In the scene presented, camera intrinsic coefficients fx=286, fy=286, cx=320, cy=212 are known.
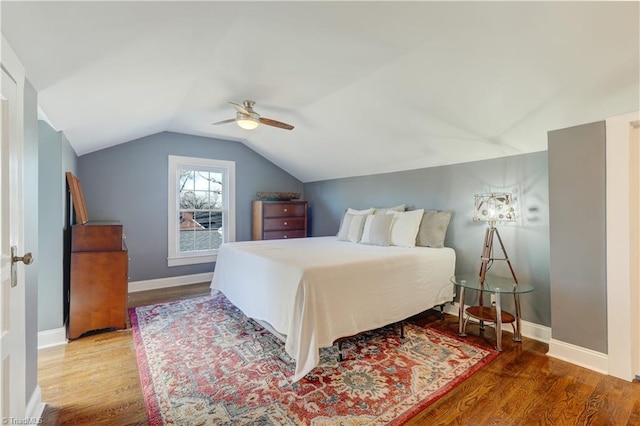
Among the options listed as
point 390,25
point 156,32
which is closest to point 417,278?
point 390,25

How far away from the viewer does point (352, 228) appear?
3971 mm

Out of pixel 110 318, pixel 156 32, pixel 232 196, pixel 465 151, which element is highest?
pixel 156 32

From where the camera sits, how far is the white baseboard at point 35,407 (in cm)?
156

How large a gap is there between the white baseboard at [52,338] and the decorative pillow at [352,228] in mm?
3105

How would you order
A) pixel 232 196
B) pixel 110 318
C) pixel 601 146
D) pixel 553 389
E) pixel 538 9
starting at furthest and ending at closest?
pixel 232 196 < pixel 110 318 < pixel 601 146 < pixel 553 389 < pixel 538 9

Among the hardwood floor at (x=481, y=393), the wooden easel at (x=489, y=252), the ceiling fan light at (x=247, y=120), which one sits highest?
the ceiling fan light at (x=247, y=120)

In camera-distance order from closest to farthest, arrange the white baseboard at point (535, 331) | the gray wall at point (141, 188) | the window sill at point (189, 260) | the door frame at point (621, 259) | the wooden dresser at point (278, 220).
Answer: the door frame at point (621, 259), the white baseboard at point (535, 331), the gray wall at point (141, 188), the window sill at point (189, 260), the wooden dresser at point (278, 220)

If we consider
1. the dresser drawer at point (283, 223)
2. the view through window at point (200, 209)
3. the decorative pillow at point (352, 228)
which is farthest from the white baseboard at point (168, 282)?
the decorative pillow at point (352, 228)

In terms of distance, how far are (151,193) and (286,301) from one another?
3.29 metres

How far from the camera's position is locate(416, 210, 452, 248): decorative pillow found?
10.8 feet

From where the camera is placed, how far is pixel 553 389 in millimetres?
1955

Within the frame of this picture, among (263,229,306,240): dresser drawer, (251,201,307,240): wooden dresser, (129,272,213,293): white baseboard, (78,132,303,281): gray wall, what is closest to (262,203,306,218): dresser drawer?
(251,201,307,240): wooden dresser

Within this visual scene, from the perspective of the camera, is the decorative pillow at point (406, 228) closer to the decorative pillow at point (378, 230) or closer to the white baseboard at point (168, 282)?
the decorative pillow at point (378, 230)

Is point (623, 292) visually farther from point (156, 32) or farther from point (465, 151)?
point (156, 32)
